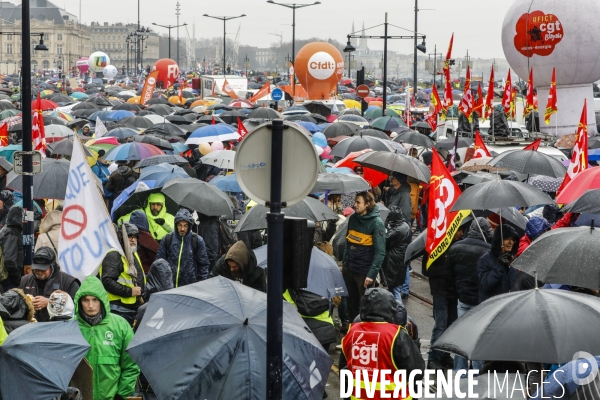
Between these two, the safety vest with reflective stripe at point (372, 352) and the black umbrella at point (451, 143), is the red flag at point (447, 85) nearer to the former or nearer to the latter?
the black umbrella at point (451, 143)

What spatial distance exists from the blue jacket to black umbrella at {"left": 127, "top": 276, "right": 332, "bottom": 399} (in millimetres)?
3112

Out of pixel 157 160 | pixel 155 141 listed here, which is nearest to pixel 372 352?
pixel 157 160

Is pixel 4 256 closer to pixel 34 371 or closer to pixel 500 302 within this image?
pixel 34 371

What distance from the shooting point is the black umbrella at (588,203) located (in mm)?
8898

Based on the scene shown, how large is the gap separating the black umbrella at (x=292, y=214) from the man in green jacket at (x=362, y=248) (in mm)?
670

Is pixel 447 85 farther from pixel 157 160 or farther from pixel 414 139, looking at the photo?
pixel 157 160

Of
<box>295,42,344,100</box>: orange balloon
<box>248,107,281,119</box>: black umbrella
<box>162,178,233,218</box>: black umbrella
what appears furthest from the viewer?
<box>295,42,344,100</box>: orange balloon

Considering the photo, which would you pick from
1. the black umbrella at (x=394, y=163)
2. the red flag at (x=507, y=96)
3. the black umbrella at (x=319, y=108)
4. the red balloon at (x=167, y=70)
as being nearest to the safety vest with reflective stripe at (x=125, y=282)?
the black umbrella at (x=394, y=163)

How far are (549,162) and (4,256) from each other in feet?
22.6

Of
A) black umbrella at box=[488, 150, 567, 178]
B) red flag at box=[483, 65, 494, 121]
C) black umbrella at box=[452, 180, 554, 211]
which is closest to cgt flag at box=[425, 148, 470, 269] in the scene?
black umbrella at box=[452, 180, 554, 211]

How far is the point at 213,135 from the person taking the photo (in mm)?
18625

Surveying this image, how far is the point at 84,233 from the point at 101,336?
1381 mm

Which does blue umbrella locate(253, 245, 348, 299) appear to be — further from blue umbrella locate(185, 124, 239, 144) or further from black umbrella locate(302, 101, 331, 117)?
black umbrella locate(302, 101, 331, 117)

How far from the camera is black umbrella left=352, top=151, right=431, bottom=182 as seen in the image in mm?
12820
